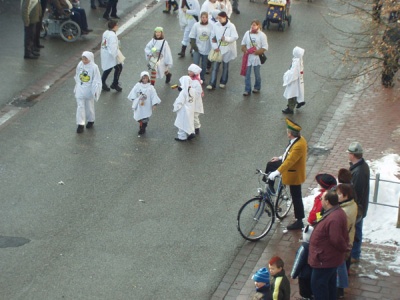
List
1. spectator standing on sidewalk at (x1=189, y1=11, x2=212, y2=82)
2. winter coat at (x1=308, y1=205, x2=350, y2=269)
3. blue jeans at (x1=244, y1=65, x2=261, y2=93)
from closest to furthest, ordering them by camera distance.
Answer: winter coat at (x1=308, y1=205, x2=350, y2=269) < blue jeans at (x1=244, y1=65, x2=261, y2=93) < spectator standing on sidewalk at (x1=189, y1=11, x2=212, y2=82)

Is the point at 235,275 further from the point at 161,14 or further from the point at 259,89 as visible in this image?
the point at 161,14

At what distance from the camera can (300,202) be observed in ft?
46.1

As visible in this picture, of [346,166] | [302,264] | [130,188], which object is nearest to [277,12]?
[346,166]

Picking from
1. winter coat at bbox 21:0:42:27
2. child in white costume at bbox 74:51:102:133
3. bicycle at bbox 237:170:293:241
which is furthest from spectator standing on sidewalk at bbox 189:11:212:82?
bicycle at bbox 237:170:293:241

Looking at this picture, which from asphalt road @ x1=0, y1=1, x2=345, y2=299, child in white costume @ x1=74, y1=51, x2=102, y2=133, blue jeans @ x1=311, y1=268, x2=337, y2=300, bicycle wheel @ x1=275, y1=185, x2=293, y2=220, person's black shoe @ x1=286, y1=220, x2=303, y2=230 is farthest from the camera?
child in white costume @ x1=74, y1=51, x2=102, y2=133

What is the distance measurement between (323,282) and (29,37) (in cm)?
1255

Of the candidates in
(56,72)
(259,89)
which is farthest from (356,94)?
(56,72)

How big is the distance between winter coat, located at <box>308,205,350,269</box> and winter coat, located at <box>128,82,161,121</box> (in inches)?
285

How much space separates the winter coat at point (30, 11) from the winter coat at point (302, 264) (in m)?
12.2

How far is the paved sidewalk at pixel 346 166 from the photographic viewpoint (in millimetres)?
12330

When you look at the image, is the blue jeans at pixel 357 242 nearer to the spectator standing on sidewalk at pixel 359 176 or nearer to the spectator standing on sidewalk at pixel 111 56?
the spectator standing on sidewalk at pixel 359 176

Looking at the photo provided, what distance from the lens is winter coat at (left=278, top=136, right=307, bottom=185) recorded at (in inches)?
532

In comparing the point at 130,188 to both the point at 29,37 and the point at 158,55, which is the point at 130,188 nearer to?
the point at 158,55

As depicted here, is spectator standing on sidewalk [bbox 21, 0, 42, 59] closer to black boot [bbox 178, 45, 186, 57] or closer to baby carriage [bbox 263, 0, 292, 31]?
black boot [bbox 178, 45, 186, 57]
